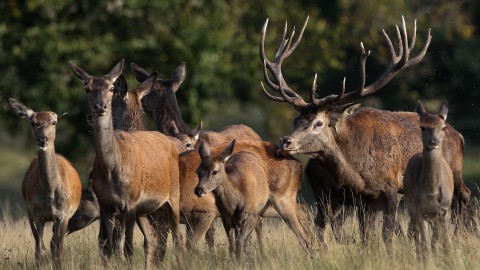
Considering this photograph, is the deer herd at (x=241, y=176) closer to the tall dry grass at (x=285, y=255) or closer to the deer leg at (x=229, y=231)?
the deer leg at (x=229, y=231)

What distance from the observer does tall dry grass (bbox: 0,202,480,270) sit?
1007 cm

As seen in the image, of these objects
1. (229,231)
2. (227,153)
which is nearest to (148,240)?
(229,231)

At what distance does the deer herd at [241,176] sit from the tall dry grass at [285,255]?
169 millimetres

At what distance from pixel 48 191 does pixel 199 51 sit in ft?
39.5

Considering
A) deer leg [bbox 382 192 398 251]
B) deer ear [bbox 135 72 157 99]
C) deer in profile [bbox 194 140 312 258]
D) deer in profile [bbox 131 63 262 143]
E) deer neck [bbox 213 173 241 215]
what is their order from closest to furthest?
deer in profile [bbox 194 140 312 258] → deer neck [bbox 213 173 241 215] → deer leg [bbox 382 192 398 251] → deer ear [bbox 135 72 157 99] → deer in profile [bbox 131 63 262 143]

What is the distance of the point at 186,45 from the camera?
→ 2316 centimetres

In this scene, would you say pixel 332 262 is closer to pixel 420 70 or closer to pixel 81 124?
pixel 81 124

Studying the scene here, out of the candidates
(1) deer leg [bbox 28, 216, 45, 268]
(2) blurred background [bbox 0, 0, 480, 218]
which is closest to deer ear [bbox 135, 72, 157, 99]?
(1) deer leg [bbox 28, 216, 45, 268]

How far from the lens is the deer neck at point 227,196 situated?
458 inches

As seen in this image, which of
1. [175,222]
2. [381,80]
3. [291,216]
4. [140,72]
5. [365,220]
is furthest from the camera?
[140,72]

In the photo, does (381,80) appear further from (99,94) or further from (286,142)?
(99,94)

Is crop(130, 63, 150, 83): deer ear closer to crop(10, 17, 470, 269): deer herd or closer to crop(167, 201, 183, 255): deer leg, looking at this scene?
crop(10, 17, 470, 269): deer herd

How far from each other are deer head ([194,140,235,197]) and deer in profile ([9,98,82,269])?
4.28ft

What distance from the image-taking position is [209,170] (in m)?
11.5
